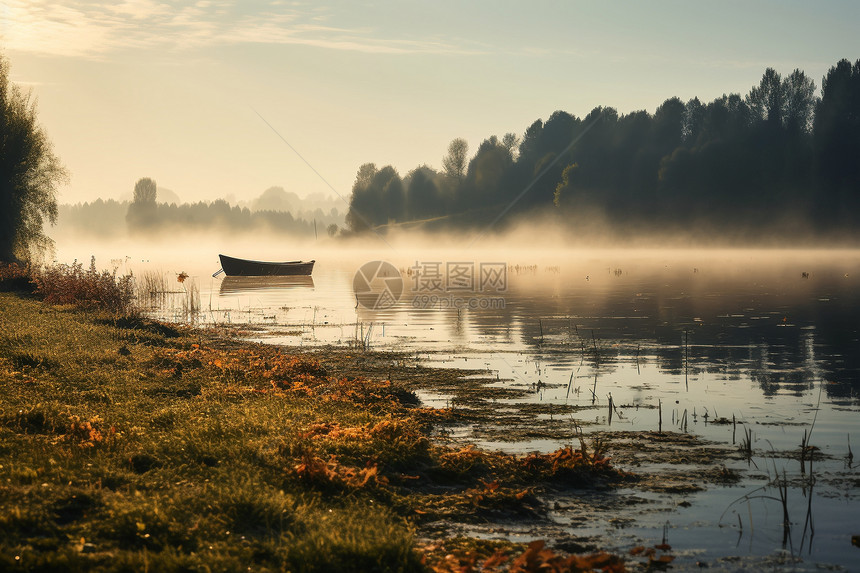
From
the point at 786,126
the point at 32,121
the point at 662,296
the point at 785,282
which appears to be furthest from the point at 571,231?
the point at 32,121

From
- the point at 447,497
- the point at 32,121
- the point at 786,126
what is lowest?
the point at 447,497

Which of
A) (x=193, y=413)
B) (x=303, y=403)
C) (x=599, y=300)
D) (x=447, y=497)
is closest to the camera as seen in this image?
(x=447, y=497)

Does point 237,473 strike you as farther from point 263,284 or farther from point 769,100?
point 769,100

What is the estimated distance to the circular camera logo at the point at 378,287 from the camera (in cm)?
5697

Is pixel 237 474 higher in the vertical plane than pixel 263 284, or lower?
lower

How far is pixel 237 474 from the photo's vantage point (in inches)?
478

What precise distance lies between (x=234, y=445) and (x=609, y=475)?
21.2ft

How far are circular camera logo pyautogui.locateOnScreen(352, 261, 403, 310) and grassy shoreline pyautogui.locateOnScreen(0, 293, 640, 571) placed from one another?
32.6 m

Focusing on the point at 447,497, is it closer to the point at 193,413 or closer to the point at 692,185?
the point at 193,413

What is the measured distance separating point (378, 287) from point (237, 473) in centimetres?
6459

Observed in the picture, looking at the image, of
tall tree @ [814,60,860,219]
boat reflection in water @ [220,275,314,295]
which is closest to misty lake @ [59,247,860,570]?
boat reflection in water @ [220,275,314,295]

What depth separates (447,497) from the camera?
1284 centimetres

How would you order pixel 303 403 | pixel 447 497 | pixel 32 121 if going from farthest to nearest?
pixel 32 121 < pixel 303 403 < pixel 447 497

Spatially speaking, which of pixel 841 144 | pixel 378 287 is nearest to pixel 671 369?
pixel 378 287
